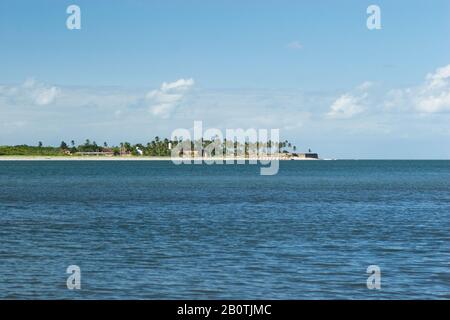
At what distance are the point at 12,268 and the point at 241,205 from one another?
45.4m

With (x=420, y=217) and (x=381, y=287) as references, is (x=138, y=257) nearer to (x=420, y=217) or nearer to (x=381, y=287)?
(x=381, y=287)

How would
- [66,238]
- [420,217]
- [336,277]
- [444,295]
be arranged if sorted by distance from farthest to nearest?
1. [420,217]
2. [66,238]
3. [336,277]
4. [444,295]

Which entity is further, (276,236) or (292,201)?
(292,201)

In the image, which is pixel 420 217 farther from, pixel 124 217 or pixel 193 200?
pixel 193 200

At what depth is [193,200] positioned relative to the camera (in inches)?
3285

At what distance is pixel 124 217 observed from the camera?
5912cm

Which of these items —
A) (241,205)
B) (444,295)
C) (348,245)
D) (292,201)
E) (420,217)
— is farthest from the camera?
(292,201)

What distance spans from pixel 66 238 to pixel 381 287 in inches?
886

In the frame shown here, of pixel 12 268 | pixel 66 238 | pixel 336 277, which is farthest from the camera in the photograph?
pixel 66 238

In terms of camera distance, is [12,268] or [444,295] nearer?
[444,295]
